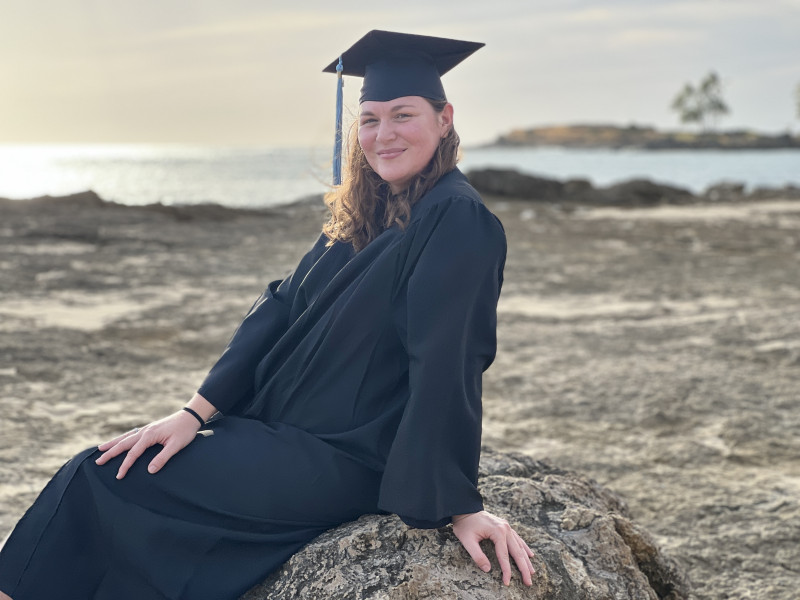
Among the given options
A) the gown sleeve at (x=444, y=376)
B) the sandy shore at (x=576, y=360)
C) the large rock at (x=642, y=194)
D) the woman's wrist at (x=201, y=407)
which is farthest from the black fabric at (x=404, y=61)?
the large rock at (x=642, y=194)

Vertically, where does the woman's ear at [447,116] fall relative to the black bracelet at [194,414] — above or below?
above

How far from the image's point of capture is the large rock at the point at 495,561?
1814 millimetres

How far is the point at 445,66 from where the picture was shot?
2281mm

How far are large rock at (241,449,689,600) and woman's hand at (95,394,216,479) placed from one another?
0.39 meters

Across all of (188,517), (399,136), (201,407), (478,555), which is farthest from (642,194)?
(188,517)

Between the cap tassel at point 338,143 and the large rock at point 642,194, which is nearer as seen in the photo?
the cap tassel at point 338,143

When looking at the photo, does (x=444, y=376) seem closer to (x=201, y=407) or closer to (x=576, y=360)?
(x=201, y=407)

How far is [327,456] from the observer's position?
77.8 inches

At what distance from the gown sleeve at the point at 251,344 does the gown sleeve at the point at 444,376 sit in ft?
1.68

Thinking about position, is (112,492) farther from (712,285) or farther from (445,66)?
(712,285)

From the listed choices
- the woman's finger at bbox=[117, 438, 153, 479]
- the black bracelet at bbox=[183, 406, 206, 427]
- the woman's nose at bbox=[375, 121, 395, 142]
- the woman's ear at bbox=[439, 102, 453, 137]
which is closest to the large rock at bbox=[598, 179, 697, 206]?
the woman's ear at bbox=[439, 102, 453, 137]

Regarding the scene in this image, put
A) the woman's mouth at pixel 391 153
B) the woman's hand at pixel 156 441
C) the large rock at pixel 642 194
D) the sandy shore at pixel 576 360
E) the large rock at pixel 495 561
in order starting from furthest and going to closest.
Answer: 1. the large rock at pixel 642 194
2. the sandy shore at pixel 576 360
3. the woman's mouth at pixel 391 153
4. the woman's hand at pixel 156 441
5. the large rock at pixel 495 561

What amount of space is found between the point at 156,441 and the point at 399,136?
0.98 meters

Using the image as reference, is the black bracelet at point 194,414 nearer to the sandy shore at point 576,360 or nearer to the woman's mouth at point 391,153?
the woman's mouth at point 391,153
